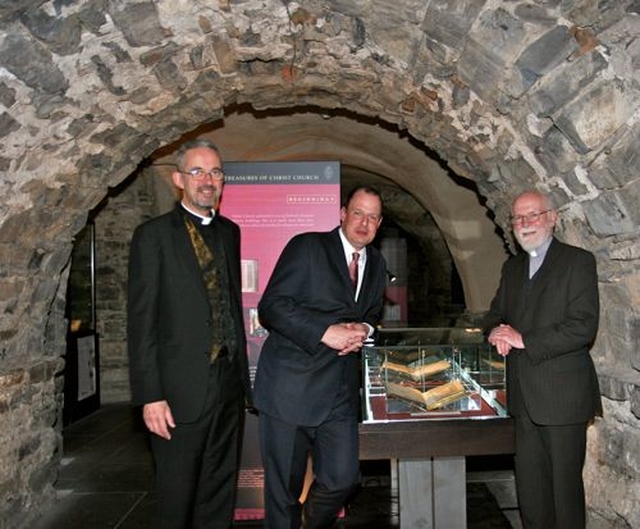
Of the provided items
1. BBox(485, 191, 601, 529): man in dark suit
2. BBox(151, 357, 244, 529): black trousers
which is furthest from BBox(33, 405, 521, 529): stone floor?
BBox(151, 357, 244, 529): black trousers

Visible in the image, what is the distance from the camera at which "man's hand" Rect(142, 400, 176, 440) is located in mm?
2172

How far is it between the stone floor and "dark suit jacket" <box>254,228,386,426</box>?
1.27 metres

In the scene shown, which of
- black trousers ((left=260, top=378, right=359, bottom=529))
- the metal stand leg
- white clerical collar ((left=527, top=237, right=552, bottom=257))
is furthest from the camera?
the metal stand leg

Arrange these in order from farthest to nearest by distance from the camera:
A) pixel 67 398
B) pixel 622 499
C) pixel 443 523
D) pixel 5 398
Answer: pixel 67 398 → pixel 5 398 → pixel 443 523 → pixel 622 499

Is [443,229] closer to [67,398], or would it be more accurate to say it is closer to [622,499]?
[622,499]

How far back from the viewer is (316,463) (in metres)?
2.48

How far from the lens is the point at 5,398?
315cm

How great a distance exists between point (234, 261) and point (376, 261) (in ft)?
2.13

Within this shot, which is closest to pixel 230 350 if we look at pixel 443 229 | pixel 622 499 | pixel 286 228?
pixel 286 228

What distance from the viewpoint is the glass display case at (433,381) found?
251cm

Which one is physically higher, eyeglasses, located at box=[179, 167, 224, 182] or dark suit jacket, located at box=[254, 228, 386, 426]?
eyeglasses, located at box=[179, 167, 224, 182]

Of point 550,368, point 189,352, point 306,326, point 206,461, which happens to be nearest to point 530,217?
point 550,368

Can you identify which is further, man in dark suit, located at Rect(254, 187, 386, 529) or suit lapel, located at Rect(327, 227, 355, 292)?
suit lapel, located at Rect(327, 227, 355, 292)

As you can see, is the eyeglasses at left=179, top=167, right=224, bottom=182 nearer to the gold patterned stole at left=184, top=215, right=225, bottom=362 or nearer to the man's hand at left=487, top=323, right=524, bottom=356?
the gold patterned stole at left=184, top=215, right=225, bottom=362
